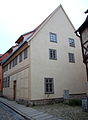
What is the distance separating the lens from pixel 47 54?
1465 centimetres

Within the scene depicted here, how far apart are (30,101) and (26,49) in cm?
537

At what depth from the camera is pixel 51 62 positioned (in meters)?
14.7

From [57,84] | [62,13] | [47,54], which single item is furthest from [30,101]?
[62,13]

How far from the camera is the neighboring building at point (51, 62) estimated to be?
13450 millimetres

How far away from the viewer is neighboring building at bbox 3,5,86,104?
A: 530 inches

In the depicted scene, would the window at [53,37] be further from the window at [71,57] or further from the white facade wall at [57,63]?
the window at [71,57]

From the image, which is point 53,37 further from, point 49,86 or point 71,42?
point 49,86

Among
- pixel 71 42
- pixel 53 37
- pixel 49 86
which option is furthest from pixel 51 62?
pixel 71 42

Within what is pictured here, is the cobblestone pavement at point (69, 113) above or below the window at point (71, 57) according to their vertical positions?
below

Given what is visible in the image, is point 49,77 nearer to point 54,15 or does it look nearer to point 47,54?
point 47,54

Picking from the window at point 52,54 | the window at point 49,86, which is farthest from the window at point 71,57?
the window at point 49,86

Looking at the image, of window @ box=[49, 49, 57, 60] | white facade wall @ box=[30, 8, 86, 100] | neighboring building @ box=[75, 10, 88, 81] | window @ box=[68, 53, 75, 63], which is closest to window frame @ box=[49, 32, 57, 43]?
white facade wall @ box=[30, 8, 86, 100]

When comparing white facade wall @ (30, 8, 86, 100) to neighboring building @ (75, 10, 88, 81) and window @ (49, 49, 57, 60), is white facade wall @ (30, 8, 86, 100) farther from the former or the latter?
neighboring building @ (75, 10, 88, 81)

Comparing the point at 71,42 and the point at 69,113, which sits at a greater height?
the point at 71,42
